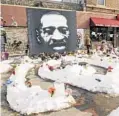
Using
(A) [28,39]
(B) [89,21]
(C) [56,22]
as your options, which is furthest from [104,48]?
(A) [28,39]

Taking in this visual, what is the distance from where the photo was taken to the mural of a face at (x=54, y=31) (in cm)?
2078

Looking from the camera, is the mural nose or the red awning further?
the red awning

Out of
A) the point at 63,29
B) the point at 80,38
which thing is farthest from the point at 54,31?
the point at 80,38

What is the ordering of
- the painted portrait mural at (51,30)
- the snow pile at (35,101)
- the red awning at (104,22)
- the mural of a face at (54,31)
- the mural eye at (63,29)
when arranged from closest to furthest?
1. the snow pile at (35,101)
2. the painted portrait mural at (51,30)
3. the mural of a face at (54,31)
4. the mural eye at (63,29)
5. the red awning at (104,22)

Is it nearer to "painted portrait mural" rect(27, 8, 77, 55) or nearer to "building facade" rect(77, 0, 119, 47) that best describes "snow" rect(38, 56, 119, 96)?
"painted portrait mural" rect(27, 8, 77, 55)

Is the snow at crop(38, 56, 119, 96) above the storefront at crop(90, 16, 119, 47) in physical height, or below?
below

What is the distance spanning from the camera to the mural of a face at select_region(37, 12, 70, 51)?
20.8 meters

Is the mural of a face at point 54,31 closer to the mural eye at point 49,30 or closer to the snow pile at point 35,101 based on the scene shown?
the mural eye at point 49,30

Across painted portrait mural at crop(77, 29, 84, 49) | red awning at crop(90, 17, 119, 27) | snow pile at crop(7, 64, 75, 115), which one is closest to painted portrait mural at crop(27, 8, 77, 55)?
painted portrait mural at crop(77, 29, 84, 49)

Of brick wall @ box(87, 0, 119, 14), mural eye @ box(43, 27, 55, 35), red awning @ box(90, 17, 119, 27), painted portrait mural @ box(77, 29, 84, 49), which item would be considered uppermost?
brick wall @ box(87, 0, 119, 14)

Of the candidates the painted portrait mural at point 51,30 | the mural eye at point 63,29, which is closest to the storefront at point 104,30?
the painted portrait mural at point 51,30

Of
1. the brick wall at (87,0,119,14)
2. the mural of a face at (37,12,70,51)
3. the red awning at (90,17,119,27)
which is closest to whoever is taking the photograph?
the mural of a face at (37,12,70,51)

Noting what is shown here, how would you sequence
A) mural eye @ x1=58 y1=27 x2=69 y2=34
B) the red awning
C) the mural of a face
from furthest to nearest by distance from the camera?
1. the red awning
2. mural eye @ x1=58 y1=27 x2=69 y2=34
3. the mural of a face

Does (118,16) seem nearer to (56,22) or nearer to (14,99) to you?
(56,22)
